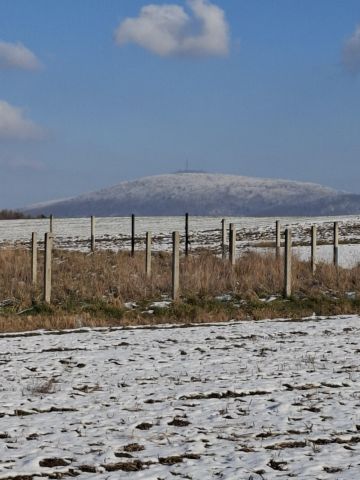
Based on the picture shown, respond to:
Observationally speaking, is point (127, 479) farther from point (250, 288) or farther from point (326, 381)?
point (250, 288)

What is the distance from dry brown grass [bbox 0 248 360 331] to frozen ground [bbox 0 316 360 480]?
3646 millimetres

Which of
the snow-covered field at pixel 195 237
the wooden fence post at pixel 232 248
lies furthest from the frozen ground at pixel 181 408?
the snow-covered field at pixel 195 237

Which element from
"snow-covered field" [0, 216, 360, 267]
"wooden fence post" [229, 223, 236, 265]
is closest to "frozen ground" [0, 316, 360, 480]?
"wooden fence post" [229, 223, 236, 265]

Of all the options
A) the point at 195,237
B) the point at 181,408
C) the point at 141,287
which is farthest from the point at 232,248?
the point at 195,237

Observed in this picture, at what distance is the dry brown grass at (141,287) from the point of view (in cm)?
2055

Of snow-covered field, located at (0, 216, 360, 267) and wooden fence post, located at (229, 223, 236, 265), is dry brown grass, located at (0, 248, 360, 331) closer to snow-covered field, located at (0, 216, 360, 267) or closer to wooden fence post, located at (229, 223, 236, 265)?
wooden fence post, located at (229, 223, 236, 265)

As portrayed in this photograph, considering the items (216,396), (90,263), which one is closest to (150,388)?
(216,396)

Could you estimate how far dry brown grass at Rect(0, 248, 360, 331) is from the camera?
2055 cm

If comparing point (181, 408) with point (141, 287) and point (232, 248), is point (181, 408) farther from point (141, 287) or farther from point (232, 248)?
point (232, 248)

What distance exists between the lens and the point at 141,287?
22.9 m

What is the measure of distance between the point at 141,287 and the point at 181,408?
12937mm

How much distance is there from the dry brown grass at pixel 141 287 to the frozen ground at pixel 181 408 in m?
3.65

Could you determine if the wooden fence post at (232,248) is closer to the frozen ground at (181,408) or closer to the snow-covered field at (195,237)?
the snow-covered field at (195,237)

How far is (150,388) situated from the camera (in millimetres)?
11359
